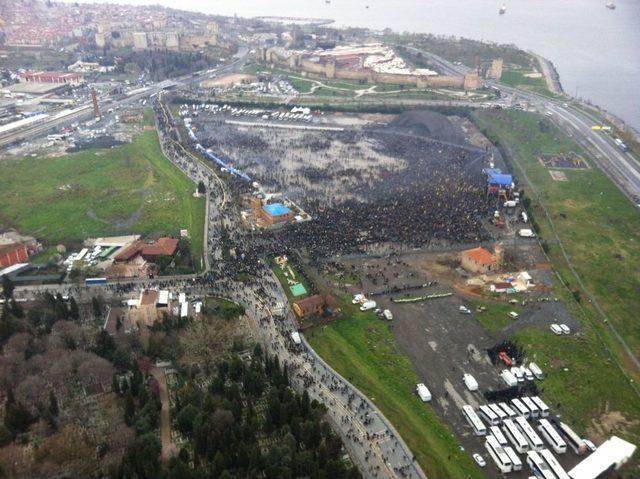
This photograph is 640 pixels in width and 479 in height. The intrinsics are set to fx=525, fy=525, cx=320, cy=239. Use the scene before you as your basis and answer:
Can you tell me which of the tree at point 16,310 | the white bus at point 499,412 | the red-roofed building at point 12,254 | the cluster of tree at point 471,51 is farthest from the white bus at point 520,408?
the cluster of tree at point 471,51

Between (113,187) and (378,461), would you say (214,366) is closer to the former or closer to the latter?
(378,461)

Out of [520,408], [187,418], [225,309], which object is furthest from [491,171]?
[187,418]

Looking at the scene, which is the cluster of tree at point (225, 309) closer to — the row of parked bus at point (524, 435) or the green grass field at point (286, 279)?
the green grass field at point (286, 279)

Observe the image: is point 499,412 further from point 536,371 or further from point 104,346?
point 104,346

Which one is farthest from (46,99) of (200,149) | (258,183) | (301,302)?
(301,302)

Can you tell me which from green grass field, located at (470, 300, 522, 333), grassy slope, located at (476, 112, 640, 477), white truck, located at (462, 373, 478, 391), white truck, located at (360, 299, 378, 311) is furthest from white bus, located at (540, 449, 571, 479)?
white truck, located at (360, 299, 378, 311)

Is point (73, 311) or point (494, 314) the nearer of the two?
point (73, 311)

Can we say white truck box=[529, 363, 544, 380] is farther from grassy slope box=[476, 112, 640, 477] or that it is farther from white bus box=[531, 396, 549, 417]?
white bus box=[531, 396, 549, 417]
